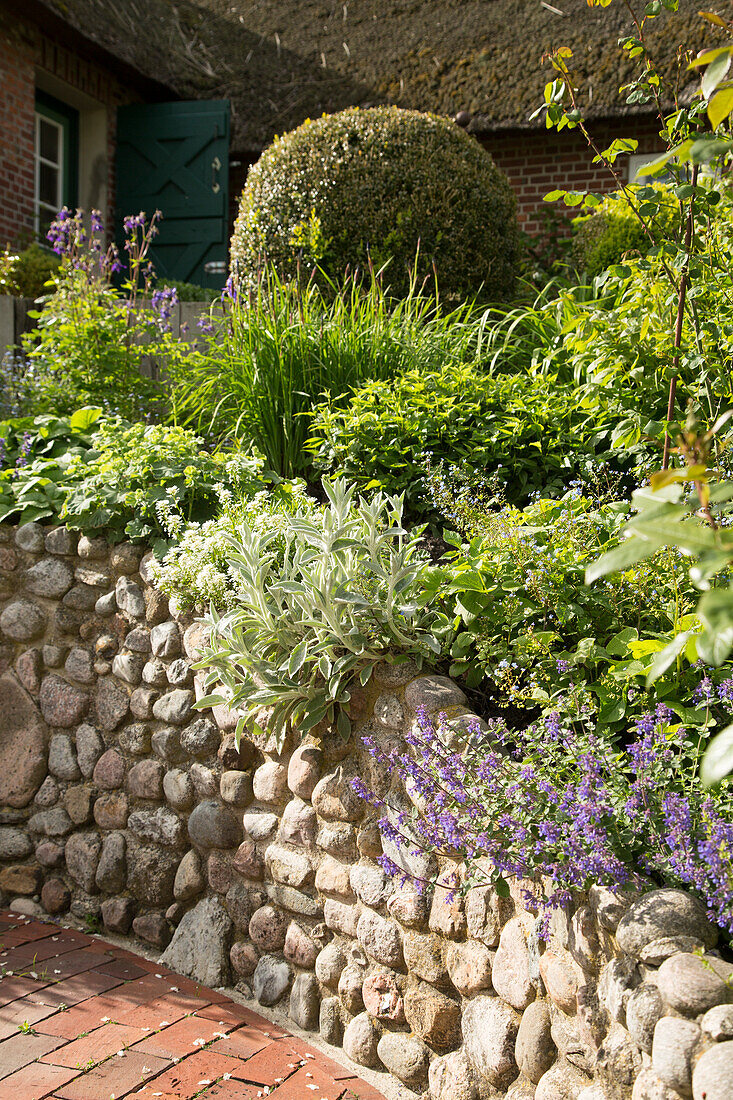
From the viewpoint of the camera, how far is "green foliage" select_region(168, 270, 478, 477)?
4145mm

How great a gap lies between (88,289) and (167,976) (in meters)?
3.63

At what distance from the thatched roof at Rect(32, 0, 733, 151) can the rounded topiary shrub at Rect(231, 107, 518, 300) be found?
2844mm

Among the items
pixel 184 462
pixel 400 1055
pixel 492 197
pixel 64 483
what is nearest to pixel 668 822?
pixel 400 1055

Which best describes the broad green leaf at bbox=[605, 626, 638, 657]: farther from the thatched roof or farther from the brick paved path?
the thatched roof

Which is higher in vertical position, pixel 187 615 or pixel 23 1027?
pixel 187 615

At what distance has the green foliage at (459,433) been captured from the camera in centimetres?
352

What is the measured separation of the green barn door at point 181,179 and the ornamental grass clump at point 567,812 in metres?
7.54

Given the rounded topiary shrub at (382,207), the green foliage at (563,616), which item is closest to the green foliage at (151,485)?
the green foliage at (563,616)

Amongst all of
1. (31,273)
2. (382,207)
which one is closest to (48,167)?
(31,273)

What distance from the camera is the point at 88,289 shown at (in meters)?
5.02

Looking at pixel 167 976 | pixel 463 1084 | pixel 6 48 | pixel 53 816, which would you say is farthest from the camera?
pixel 6 48

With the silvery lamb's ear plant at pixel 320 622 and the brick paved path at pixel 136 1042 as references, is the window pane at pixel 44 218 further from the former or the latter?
the brick paved path at pixel 136 1042

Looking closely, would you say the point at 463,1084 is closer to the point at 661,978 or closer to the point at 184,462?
the point at 661,978

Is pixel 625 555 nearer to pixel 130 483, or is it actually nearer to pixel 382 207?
pixel 130 483
